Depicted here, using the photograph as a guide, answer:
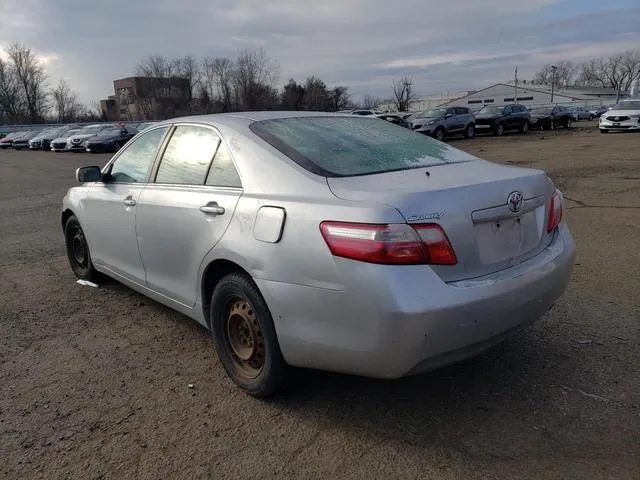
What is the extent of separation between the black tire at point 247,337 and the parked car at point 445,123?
24.0m

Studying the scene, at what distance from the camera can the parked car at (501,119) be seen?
3058cm

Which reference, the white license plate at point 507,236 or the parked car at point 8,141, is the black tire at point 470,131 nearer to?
the white license plate at point 507,236

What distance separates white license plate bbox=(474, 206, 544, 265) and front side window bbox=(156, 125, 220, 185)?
5.76 ft

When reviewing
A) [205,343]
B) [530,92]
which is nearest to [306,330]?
[205,343]

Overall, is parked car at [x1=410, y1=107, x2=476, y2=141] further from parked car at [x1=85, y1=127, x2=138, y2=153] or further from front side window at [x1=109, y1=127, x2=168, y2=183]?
front side window at [x1=109, y1=127, x2=168, y2=183]

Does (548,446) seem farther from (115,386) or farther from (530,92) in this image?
(530,92)

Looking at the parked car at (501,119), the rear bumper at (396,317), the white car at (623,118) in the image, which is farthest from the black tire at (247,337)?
the parked car at (501,119)

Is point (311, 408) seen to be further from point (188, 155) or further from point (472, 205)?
point (188, 155)

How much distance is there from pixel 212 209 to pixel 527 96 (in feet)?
388

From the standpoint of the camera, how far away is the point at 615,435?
262cm

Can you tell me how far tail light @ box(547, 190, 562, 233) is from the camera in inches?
123

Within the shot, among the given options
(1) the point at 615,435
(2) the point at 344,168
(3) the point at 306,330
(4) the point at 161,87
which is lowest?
(1) the point at 615,435

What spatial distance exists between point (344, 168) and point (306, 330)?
3.00 feet

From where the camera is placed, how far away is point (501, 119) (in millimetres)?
30531
